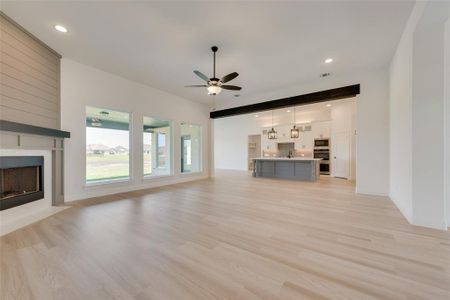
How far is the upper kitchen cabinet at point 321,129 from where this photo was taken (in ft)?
30.4

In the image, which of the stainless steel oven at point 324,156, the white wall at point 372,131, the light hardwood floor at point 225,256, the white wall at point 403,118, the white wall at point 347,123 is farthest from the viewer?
the stainless steel oven at point 324,156

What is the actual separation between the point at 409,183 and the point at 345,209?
113 cm

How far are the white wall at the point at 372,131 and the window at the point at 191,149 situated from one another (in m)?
5.71

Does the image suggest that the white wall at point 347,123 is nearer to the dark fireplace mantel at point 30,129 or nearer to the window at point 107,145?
the window at point 107,145

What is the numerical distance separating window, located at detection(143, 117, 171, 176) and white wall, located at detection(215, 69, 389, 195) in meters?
6.17

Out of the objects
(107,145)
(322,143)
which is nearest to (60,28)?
(107,145)

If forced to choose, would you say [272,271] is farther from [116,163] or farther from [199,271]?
[116,163]

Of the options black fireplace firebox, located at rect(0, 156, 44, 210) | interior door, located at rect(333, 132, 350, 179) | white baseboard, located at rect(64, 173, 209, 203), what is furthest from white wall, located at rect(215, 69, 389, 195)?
black fireplace firebox, located at rect(0, 156, 44, 210)

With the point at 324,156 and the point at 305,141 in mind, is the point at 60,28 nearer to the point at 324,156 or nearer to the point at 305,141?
the point at 305,141

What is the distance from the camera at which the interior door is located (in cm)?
799

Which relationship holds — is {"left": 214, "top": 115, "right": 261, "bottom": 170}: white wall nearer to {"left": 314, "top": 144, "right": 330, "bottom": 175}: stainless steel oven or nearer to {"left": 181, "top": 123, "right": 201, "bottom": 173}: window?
{"left": 314, "top": 144, "right": 330, "bottom": 175}: stainless steel oven

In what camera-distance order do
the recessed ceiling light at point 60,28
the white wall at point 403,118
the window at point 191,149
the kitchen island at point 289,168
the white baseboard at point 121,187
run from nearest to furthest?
the white wall at point 403,118 < the recessed ceiling light at point 60,28 < the white baseboard at point 121,187 < the kitchen island at point 289,168 < the window at point 191,149

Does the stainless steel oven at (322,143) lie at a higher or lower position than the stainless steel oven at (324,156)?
higher

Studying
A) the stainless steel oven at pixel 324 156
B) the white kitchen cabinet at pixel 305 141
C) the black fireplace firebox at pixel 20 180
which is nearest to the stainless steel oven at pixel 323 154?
the stainless steel oven at pixel 324 156
